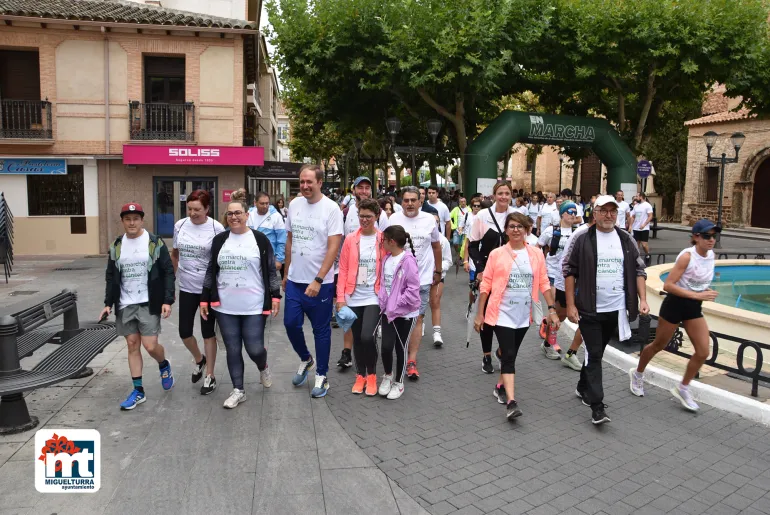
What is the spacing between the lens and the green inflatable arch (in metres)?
17.5

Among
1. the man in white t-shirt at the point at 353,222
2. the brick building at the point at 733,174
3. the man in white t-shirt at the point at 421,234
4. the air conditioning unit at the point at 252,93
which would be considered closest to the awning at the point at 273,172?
the air conditioning unit at the point at 252,93

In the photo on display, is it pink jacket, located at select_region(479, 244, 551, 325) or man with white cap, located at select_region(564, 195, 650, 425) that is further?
pink jacket, located at select_region(479, 244, 551, 325)

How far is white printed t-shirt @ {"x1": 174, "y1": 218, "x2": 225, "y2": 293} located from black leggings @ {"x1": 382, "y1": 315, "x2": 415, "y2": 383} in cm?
171

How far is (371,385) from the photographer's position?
5.67 meters

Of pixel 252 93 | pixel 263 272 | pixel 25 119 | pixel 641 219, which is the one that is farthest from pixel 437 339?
pixel 252 93

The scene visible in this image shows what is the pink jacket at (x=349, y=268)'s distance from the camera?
18.3 ft

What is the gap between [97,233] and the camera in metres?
18.4

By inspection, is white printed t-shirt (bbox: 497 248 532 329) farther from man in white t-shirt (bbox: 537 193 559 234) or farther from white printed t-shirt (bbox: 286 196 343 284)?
man in white t-shirt (bbox: 537 193 559 234)

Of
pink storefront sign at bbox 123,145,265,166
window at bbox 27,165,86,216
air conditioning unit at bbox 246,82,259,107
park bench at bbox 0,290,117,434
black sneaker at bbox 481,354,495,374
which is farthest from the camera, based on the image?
air conditioning unit at bbox 246,82,259,107

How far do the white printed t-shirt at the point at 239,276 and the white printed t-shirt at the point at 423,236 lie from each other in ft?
6.18

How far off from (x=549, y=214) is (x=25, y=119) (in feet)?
50.5

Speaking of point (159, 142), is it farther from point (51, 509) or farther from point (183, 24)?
point (51, 509)

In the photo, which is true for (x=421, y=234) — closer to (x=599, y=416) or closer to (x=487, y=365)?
(x=487, y=365)

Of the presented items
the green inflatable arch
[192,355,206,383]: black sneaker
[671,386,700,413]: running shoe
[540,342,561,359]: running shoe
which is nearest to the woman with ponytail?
[192,355,206,383]: black sneaker
